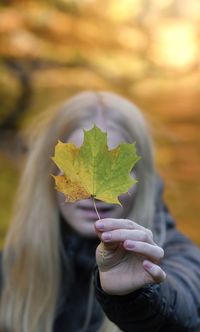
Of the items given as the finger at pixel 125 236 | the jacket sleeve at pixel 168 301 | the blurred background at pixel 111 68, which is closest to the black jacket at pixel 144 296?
the jacket sleeve at pixel 168 301

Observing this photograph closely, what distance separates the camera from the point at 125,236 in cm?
75

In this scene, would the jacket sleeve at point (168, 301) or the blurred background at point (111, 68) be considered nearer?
the jacket sleeve at point (168, 301)

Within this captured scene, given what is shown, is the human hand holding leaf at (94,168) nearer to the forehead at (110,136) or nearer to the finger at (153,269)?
the finger at (153,269)

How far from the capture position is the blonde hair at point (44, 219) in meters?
1.29

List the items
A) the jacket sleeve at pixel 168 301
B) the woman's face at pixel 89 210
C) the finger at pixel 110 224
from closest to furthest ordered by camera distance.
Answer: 1. the finger at pixel 110 224
2. the jacket sleeve at pixel 168 301
3. the woman's face at pixel 89 210

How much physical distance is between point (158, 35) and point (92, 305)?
4.08 ft

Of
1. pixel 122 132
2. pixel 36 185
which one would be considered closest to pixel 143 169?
pixel 122 132

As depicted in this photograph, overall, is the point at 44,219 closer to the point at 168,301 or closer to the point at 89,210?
the point at 89,210

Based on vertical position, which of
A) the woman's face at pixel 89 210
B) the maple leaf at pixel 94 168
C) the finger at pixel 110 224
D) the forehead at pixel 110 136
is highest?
the forehead at pixel 110 136

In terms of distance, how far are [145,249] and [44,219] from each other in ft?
1.99

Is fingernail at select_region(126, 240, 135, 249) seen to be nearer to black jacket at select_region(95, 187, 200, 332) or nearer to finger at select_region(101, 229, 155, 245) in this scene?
finger at select_region(101, 229, 155, 245)

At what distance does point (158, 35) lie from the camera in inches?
87.7

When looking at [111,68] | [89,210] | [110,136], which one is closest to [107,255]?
[89,210]

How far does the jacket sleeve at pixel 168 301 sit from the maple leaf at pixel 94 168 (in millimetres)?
161
